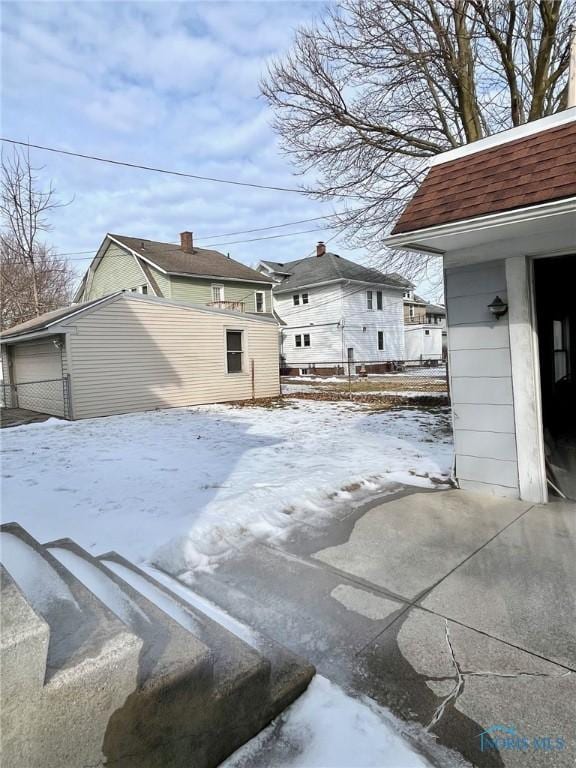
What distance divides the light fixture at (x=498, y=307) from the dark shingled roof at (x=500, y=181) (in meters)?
0.89

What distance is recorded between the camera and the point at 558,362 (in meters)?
8.69

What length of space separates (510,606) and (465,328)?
8.65ft

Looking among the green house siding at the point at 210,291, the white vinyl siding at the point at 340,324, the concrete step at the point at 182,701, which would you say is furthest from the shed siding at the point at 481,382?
the white vinyl siding at the point at 340,324

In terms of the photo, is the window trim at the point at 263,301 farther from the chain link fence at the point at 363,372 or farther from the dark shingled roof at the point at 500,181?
the dark shingled roof at the point at 500,181

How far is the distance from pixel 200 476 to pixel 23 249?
2227 centimetres

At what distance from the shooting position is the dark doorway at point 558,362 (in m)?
5.00

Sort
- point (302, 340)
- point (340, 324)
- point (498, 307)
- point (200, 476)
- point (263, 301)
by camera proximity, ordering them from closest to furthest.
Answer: point (498, 307) → point (200, 476) → point (263, 301) → point (340, 324) → point (302, 340)

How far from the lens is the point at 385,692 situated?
1.85 meters

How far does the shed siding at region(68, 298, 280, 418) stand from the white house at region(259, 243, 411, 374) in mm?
10636

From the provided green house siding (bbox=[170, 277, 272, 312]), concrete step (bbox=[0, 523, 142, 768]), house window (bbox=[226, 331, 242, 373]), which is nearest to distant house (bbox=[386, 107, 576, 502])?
concrete step (bbox=[0, 523, 142, 768])

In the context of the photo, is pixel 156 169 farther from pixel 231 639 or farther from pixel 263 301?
pixel 263 301

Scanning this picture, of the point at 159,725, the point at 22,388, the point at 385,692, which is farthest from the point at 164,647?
the point at 22,388

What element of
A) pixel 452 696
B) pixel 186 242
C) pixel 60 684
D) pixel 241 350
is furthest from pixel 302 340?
pixel 60 684

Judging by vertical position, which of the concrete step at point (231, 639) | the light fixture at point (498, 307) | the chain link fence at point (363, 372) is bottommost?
the concrete step at point (231, 639)
